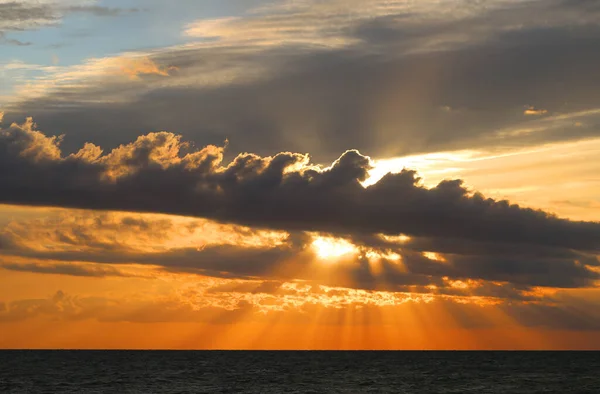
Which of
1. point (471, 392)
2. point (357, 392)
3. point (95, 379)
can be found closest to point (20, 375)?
point (95, 379)

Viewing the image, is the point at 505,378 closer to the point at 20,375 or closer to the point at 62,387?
the point at 62,387

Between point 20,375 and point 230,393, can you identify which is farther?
point 20,375

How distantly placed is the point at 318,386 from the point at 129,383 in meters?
38.3

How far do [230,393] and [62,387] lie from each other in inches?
1335

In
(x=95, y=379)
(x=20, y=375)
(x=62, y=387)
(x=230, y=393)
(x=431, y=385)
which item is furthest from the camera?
(x=20, y=375)

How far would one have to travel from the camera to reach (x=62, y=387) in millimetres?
140125

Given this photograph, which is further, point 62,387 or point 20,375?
point 20,375

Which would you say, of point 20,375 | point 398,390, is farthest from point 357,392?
point 20,375

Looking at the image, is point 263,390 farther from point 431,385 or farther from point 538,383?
point 538,383

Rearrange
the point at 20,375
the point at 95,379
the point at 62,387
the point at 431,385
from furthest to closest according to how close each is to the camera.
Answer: the point at 20,375 → the point at 95,379 → the point at 431,385 → the point at 62,387

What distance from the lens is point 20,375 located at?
180 m

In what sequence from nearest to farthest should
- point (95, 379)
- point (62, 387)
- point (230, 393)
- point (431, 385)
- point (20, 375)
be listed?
point (230, 393) < point (62, 387) < point (431, 385) < point (95, 379) < point (20, 375)

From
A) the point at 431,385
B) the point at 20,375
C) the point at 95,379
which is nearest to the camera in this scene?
the point at 431,385

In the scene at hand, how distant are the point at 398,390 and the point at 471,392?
12769mm
